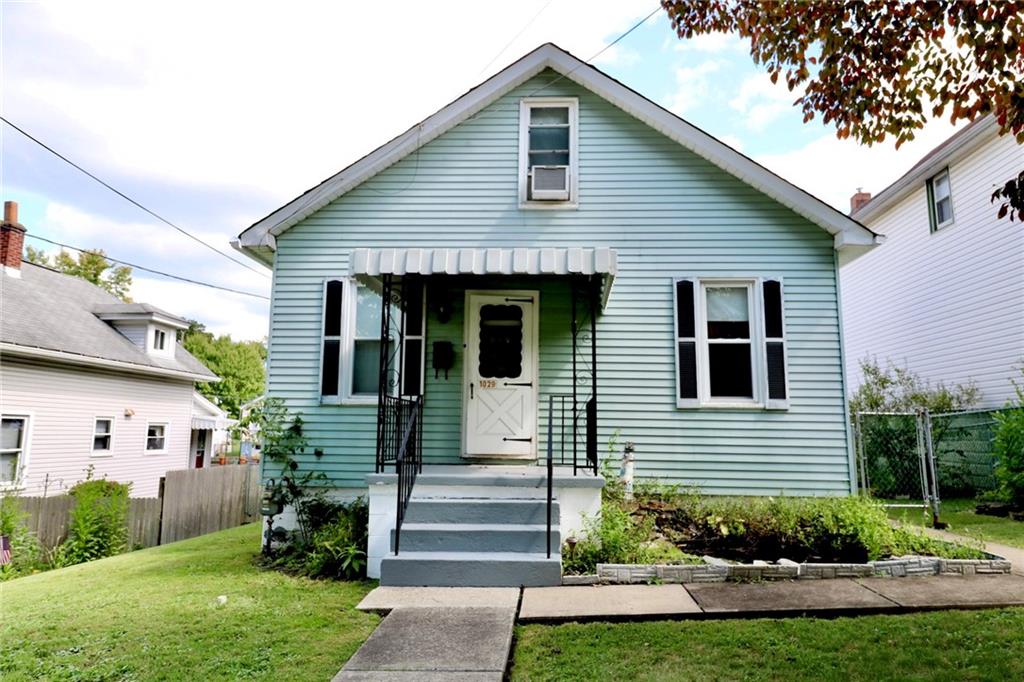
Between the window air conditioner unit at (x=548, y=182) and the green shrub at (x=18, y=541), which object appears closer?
the window air conditioner unit at (x=548, y=182)

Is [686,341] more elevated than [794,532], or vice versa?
[686,341]

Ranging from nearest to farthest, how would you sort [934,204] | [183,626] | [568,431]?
[183,626], [568,431], [934,204]

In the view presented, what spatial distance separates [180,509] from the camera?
11492 mm

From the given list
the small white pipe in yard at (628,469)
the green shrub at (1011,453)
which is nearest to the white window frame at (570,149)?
the small white pipe in yard at (628,469)

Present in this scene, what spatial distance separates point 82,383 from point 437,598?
13.6m

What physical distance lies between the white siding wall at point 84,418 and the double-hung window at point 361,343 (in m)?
9.14

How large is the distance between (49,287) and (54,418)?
4.91 metres

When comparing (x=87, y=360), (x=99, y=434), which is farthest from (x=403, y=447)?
(x=99, y=434)

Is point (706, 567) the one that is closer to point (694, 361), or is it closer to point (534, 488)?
point (534, 488)

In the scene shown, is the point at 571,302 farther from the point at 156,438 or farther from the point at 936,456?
the point at 156,438

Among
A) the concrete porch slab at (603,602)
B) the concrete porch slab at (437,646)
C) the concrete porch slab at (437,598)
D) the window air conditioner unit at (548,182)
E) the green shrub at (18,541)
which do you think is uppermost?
the window air conditioner unit at (548,182)

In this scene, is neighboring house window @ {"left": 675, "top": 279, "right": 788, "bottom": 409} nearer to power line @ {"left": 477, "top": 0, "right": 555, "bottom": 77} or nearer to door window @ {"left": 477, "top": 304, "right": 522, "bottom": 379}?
door window @ {"left": 477, "top": 304, "right": 522, "bottom": 379}

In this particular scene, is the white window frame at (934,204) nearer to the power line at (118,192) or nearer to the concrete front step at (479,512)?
the concrete front step at (479,512)

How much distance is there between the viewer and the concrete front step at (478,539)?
17.2 feet
